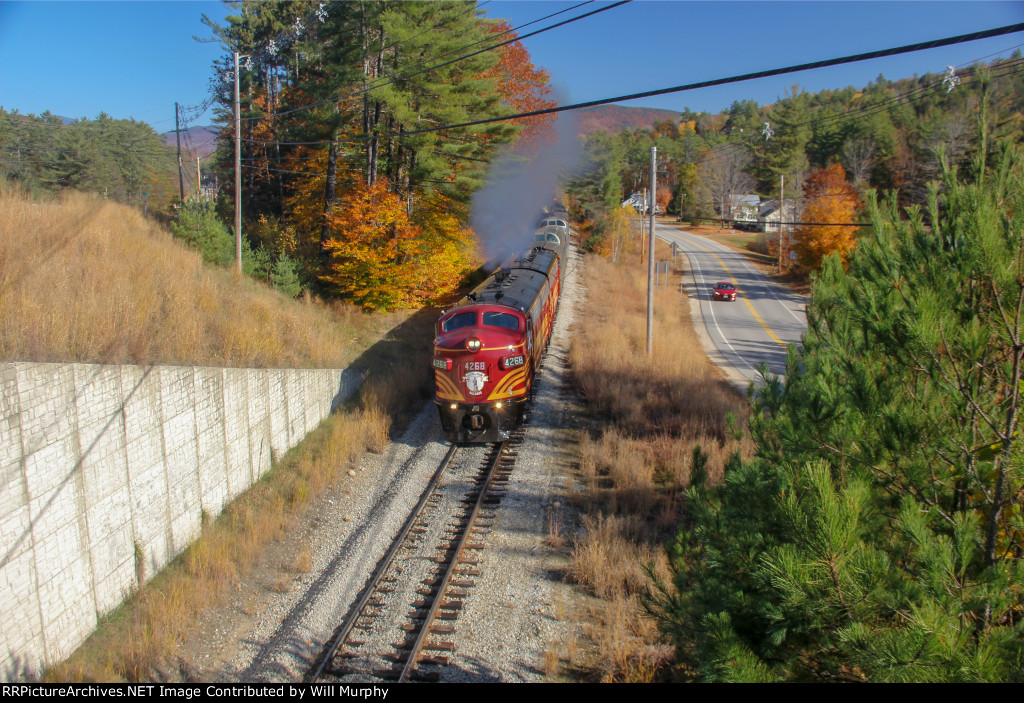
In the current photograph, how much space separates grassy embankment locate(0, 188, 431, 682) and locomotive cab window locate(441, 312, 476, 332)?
287 centimetres

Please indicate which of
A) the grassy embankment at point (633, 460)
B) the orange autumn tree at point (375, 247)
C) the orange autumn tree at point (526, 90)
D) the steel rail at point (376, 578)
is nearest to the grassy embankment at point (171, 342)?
the steel rail at point (376, 578)

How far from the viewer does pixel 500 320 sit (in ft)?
42.9

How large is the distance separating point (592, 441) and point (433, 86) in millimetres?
13562

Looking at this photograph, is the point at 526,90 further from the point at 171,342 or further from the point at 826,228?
the point at 171,342

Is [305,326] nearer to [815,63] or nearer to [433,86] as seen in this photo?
[433,86]

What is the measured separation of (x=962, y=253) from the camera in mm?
3139

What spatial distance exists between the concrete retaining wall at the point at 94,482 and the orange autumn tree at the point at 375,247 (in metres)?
9.99

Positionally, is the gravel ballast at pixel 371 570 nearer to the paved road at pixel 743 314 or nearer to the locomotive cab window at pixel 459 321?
the locomotive cab window at pixel 459 321

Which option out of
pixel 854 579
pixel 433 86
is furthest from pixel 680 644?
pixel 433 86

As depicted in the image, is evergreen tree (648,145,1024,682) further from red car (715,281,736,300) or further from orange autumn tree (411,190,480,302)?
red car (715,281,736,300)

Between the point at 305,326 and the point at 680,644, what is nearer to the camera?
the point at 680,644

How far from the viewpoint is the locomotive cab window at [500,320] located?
13.0m

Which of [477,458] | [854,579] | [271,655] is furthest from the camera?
[477,458]

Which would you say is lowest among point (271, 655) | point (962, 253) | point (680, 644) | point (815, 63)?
point (271, 655)
